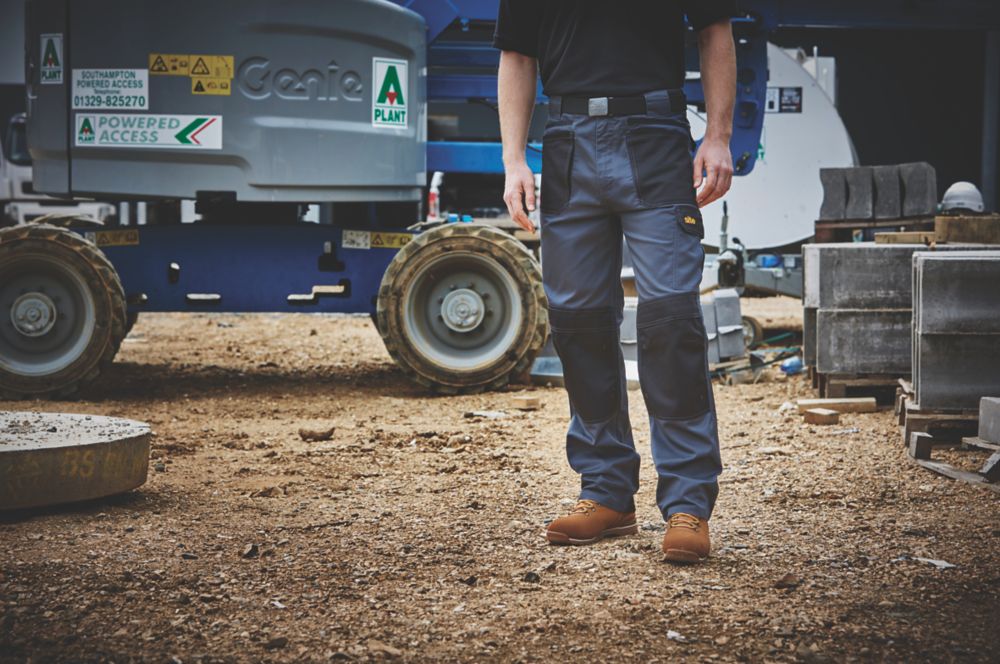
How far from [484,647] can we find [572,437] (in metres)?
1.17

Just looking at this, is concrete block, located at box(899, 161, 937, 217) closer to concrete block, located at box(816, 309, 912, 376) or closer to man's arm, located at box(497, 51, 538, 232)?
concrete block, located at box(816, 309, 912, 376)

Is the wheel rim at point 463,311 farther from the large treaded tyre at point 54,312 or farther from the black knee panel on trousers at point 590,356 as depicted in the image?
the black knee panel on trousers at point 590,356

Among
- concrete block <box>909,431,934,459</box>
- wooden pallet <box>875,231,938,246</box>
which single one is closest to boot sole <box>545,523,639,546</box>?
concrete block <box>909,431,934,459</box>

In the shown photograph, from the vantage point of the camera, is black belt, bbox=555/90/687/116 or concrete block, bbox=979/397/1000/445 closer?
black belt, bbox=555/90/687/116

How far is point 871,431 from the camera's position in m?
6.08

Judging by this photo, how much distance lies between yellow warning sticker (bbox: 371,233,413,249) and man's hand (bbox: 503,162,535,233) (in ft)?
13.6

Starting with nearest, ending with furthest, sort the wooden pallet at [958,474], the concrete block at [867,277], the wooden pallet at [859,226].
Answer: the wooden pallet at [958,474], the concrete block at [867,277], the wooden pallet at [859,226]

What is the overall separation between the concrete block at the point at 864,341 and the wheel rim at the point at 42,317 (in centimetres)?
417

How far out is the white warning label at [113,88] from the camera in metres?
7.39

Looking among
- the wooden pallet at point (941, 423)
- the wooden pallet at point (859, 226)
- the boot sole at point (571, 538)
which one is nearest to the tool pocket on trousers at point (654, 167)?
the boot sole at point (571, 538)

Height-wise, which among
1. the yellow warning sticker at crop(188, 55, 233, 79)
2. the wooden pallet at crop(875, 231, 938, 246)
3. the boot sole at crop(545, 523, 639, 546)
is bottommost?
the boot sole at crop(545, 523, 639, 546)

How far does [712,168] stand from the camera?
3.71m

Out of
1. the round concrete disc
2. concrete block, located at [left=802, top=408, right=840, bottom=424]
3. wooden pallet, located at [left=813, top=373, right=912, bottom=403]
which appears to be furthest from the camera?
wooden pallet, located at [left=813, top=373, right=912, bottom=403]

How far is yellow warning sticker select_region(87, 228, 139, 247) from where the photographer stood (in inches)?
313
